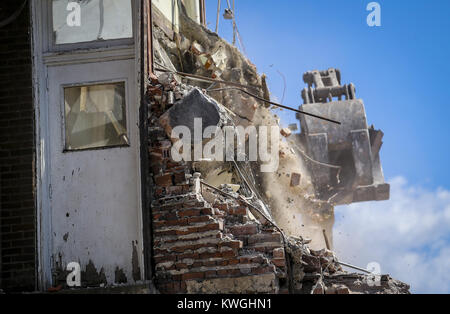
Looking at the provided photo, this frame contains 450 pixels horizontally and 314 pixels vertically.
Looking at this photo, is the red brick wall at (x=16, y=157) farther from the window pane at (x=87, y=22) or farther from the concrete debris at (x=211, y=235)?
the concrete debris at (x=211, y=235)

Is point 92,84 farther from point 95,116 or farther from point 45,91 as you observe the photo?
point 45,91

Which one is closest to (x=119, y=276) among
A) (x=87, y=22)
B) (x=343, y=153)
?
(x=87, y=22)

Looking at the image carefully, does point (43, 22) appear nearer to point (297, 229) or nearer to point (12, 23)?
point (12, 23)

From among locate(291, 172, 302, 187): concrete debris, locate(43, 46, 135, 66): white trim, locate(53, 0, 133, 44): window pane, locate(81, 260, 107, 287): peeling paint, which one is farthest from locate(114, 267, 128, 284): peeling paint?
locate(291, 172, 302, 187): concrete debris

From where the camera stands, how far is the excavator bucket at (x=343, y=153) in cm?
1354

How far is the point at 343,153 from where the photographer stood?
13.9 m

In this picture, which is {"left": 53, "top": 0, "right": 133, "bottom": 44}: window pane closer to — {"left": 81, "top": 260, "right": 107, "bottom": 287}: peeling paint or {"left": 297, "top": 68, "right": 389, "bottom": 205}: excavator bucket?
{"left": 81, "top": 260, "right": 107, "bottom": 287}: peeling paint

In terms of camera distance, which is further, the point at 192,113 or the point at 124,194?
the point at 192,113

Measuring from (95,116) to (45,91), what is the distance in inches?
25.1

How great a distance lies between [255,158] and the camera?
1057cm
